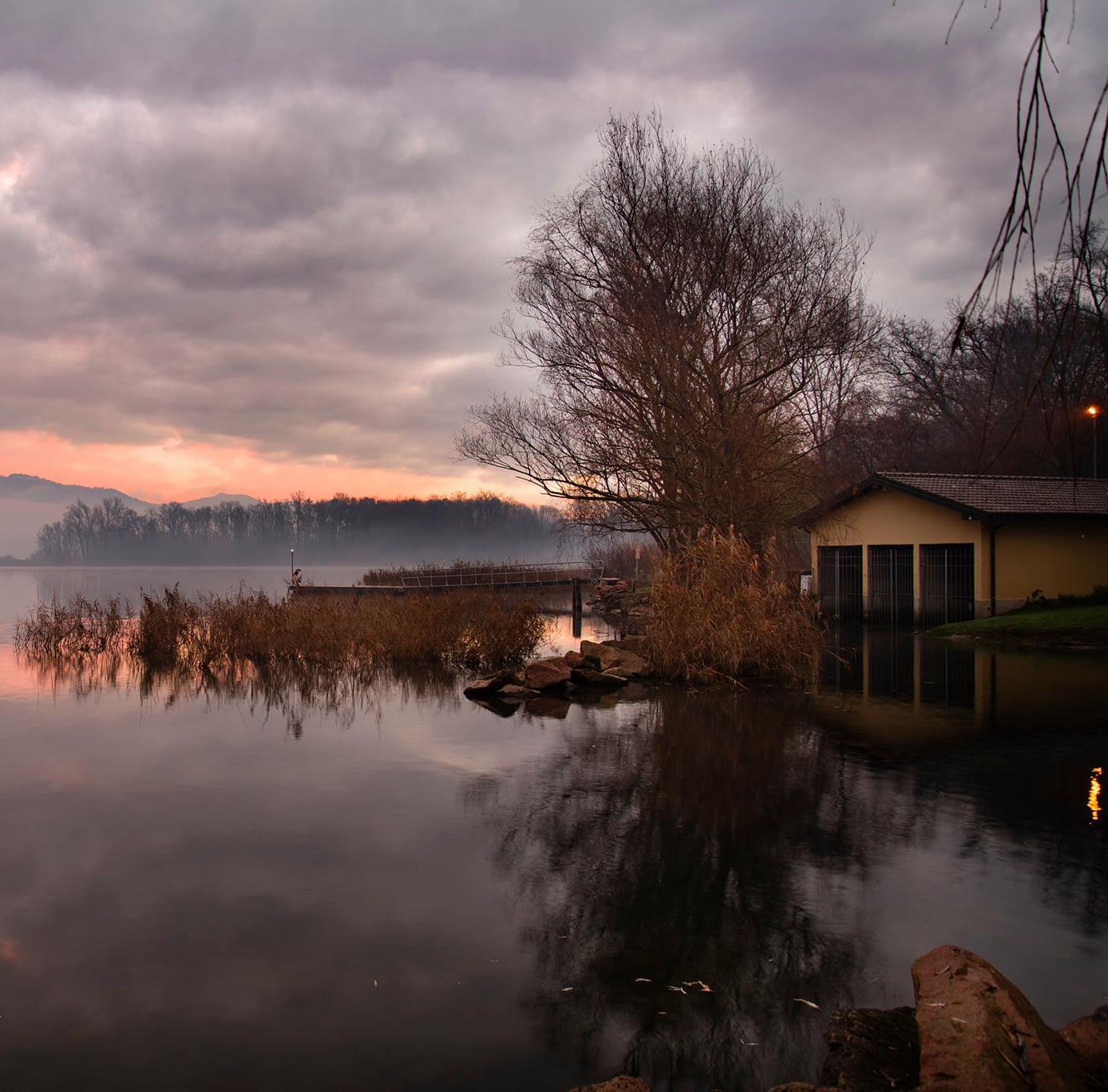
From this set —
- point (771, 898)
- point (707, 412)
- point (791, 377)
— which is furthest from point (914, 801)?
point (791, 377)

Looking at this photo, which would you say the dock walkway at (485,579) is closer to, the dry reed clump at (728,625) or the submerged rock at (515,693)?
the dry reed clump at (728,625)

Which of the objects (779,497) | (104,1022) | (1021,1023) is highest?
(779,497)

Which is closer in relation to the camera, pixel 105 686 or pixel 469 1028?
pixel 469 1028

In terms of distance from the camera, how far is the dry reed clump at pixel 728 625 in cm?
1633

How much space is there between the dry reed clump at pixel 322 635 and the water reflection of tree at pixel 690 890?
910 cm

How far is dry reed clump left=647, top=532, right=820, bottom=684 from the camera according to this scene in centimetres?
1633

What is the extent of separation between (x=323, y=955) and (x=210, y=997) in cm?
67

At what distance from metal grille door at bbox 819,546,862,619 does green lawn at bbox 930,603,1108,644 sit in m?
5.09

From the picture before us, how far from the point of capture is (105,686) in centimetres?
1705

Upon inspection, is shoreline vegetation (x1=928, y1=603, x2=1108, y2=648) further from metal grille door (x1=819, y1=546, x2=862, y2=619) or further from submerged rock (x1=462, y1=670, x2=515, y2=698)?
submerged rock (x1=462, y1=670, x2=515, y2=698)

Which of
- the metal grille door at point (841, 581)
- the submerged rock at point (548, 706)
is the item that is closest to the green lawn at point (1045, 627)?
the metal grille door at point (841, 581)

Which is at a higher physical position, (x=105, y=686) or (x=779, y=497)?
(x=779, y=497)

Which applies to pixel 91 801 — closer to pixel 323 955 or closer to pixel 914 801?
pixel 323 955

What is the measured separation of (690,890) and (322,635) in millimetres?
14925
